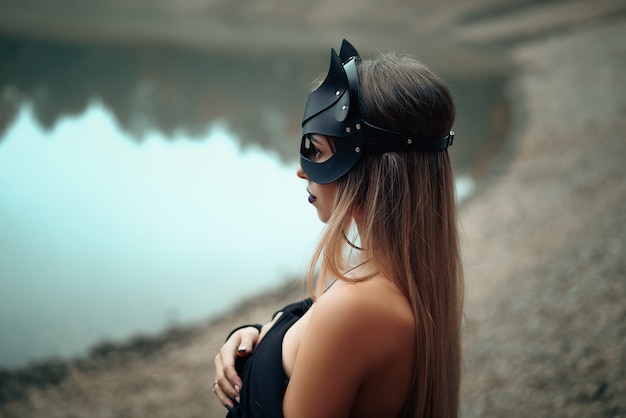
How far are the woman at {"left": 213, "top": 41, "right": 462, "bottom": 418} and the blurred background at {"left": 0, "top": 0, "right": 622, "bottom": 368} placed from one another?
433cm

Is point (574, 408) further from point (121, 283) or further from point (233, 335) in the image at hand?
point (121, 283)

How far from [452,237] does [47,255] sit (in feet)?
Result: 20.8

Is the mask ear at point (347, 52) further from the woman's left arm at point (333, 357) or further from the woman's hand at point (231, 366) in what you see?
the woman's hand at point (231, 366)

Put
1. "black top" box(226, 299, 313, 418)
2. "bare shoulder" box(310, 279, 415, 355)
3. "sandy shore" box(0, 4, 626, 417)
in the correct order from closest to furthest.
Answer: "bare shoulder" box(310, 279, 415, 355)
"black top" box(226, 299, 313, 418)
"sandy shore" box(0, 4, 626, 417)

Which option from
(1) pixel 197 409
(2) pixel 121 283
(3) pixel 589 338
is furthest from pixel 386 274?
(2) pixel 121 283

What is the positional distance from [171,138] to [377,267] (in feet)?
26.6

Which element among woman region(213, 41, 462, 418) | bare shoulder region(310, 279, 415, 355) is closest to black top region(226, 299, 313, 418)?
woman region(213, 41, 462, 418)

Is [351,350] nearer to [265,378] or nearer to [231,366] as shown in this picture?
[265,378]

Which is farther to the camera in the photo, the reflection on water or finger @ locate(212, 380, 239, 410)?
the reflection on water

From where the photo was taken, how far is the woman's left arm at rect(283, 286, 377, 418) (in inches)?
46.9

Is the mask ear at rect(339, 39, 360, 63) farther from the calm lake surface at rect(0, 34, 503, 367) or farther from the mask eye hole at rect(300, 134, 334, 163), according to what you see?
the calm lake surface at rect(0, 34, 503, 367)

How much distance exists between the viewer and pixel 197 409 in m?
4.79

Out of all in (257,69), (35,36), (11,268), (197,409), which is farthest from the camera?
(257,69)

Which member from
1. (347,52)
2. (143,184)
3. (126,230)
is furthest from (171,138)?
(347,52)
